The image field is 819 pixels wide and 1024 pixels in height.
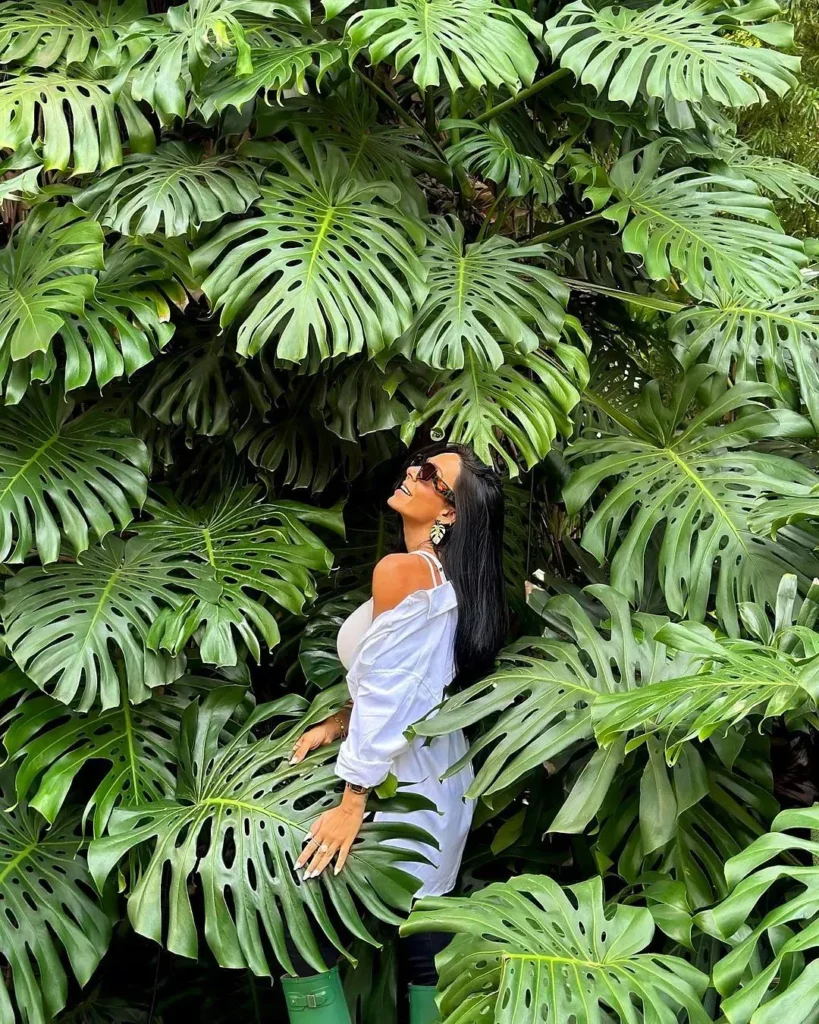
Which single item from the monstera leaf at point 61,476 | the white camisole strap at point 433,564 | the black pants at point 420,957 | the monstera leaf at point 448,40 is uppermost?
the monstera leaf at point 448,40

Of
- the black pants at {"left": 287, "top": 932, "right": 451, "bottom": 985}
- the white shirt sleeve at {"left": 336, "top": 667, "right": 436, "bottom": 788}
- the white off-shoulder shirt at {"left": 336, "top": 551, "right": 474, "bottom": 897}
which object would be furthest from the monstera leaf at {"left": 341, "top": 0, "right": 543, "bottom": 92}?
the black pants at {"left": 287, "top": 932, "right": 451, "bottom": 985}

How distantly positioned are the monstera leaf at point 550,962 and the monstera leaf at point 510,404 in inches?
27.8

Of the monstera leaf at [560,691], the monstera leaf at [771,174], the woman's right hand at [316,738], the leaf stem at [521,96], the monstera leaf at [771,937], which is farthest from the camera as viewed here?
the monstera leaf at [771,174]

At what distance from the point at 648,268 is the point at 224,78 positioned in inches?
34.9

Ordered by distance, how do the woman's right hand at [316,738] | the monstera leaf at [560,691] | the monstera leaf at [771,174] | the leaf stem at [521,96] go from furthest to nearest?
the monstera leaf at [771,174] → the leaf stem at [521,96] → the woman's right hand at [316,738] → the monstera leaf at [560,691]

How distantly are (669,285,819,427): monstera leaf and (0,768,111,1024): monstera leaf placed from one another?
1477mm

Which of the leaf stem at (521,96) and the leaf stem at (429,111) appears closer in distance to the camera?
the leaf stem at (521,96)

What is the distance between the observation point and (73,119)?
2.23 metres

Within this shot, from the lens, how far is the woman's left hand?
66.6 inches

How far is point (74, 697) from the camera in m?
1.97

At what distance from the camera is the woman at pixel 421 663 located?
65.2 inches

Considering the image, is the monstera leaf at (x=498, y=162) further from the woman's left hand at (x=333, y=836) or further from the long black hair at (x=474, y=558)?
the woman's left hand at (x=333, y=836)

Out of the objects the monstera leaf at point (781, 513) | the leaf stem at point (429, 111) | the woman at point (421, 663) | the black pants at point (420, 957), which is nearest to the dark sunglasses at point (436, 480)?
the woman at point (421, 663)

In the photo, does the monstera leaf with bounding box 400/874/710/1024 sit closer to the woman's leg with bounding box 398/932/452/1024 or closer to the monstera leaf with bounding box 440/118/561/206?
the woman's leg with bounding box 398/932/452/1024
